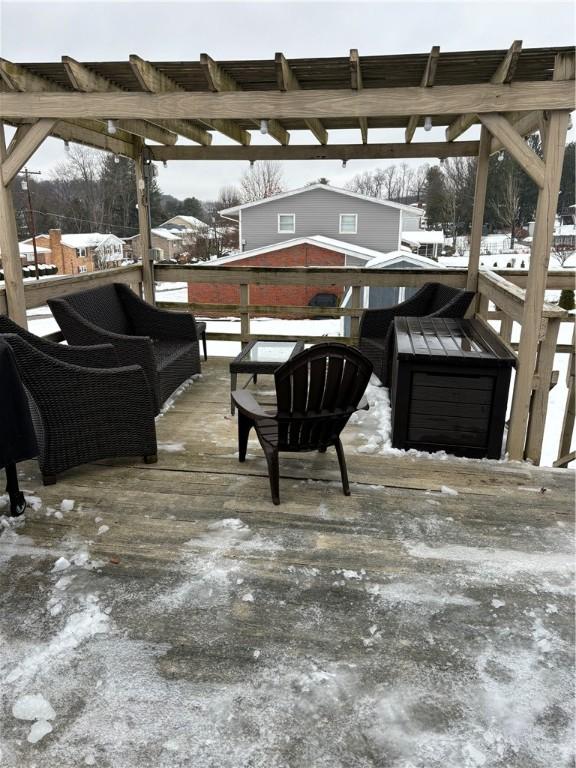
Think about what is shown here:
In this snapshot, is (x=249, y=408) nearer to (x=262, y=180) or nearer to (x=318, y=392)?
(x=318, y=392)

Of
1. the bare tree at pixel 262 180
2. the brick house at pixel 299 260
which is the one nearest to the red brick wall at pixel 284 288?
the brick house at pixel 299 260

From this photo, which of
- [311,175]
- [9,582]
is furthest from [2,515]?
[311,175]

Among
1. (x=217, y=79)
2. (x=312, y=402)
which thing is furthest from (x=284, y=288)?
(x=312, y=402)

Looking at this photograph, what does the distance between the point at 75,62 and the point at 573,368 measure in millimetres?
4175

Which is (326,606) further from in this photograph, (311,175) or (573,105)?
(311,175)

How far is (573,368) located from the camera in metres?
4.34

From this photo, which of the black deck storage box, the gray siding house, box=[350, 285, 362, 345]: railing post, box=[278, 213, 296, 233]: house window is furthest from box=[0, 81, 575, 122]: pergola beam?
box=[278, 213, 296, 233]: house window

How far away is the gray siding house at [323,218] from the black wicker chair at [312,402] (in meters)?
16.1

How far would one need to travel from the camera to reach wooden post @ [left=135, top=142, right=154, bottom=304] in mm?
5945

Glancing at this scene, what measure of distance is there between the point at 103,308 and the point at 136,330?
1.64 feet

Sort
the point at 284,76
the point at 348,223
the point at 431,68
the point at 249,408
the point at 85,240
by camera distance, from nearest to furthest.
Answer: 1. the point at 249,408
2. the point at 431,68
3. the point at 284,76
4. the point at 348,223
5. the point at 85,240

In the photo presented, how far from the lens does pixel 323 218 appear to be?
59.6 ft

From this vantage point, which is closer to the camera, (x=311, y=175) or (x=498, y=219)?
(x=498, y=219)

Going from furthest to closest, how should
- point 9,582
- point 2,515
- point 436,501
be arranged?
1. point 436,501
2. point 2,515
3. point 9,582
